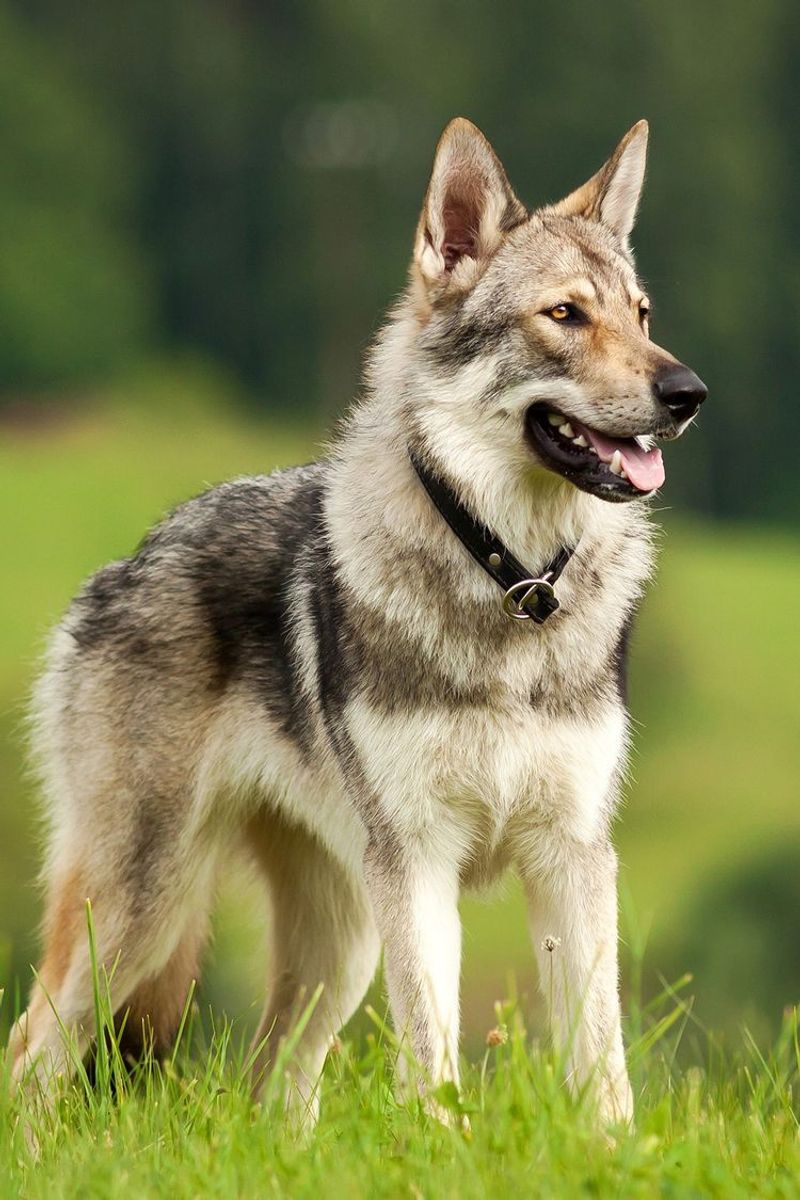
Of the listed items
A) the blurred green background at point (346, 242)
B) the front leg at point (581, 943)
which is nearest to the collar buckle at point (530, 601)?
the front leg at point (581, 943)

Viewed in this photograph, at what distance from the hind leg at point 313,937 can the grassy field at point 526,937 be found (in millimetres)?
108

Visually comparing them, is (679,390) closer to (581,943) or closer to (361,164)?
(581,943)

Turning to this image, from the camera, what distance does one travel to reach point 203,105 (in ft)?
131

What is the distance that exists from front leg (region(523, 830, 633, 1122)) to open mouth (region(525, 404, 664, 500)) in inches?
33.9

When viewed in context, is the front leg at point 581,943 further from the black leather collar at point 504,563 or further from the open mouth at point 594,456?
the open mouth at point 594,456

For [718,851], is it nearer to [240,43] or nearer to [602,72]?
[602,72]

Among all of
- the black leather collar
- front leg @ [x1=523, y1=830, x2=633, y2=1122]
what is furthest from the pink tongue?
Result: front leg @ [x1=523, y1=830, x2=633, y2=1122]

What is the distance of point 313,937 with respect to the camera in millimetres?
5453

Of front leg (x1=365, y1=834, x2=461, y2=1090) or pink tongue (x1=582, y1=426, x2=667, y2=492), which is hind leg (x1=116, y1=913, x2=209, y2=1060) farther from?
pink tongue (x1=582, y1=426, x2=667, y2=492)

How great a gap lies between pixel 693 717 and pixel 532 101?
47.1ft

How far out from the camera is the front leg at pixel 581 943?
4410 millimetres

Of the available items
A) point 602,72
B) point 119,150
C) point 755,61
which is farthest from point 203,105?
point 755,61

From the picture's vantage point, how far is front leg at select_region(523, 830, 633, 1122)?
14.5ft

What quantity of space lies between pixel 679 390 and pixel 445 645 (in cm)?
85
